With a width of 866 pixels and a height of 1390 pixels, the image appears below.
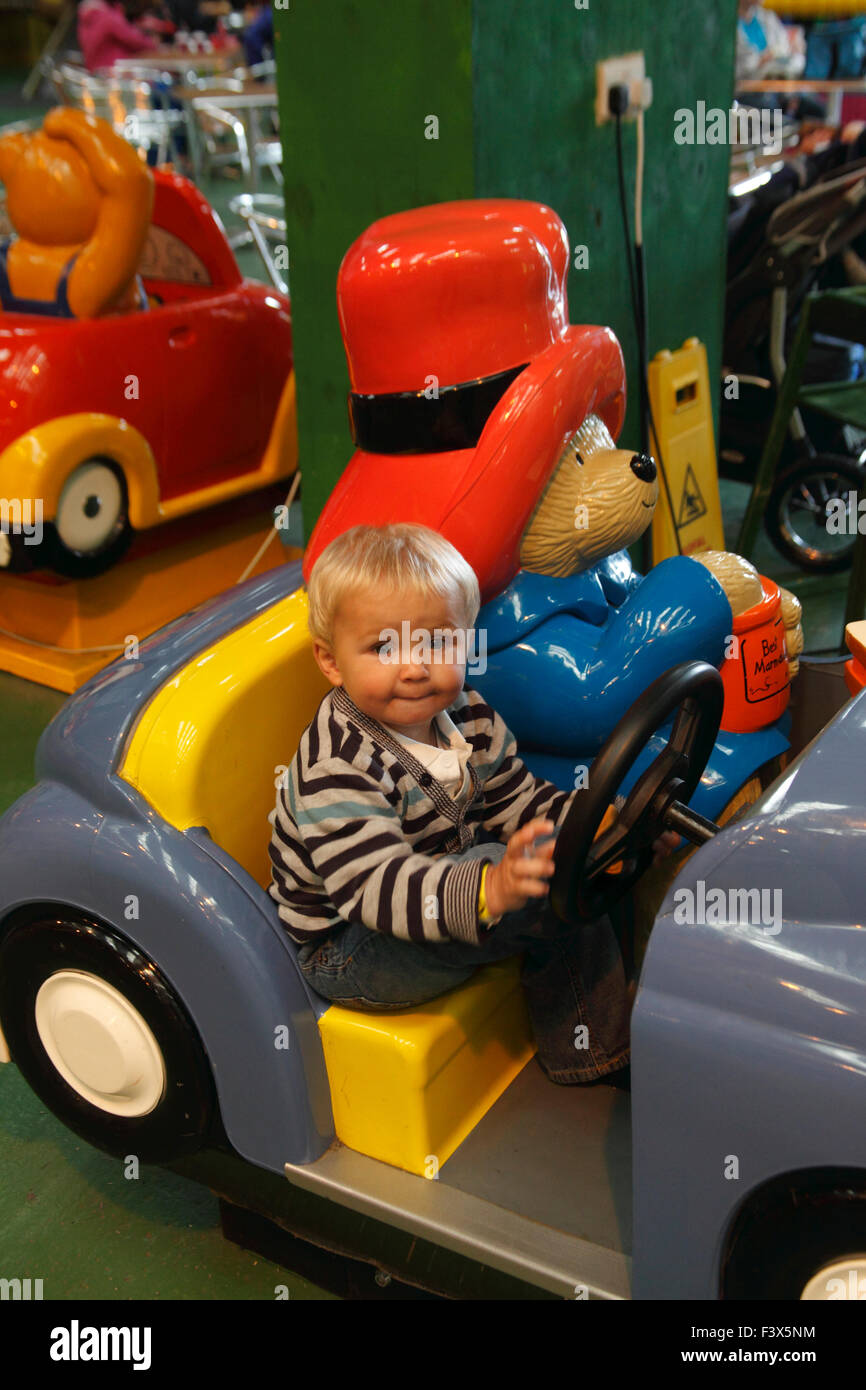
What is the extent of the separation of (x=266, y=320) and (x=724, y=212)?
108cm

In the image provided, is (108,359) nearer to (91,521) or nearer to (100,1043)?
(91,521)

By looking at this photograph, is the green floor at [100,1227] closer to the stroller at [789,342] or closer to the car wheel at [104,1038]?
the car wheel at [104,1038]

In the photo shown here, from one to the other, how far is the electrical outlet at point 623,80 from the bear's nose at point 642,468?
1085 millimetres

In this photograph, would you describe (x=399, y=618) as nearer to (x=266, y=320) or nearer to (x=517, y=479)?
(x=517, y=479)

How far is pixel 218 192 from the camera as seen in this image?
313 inches

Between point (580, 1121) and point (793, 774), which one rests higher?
point (793, 774)

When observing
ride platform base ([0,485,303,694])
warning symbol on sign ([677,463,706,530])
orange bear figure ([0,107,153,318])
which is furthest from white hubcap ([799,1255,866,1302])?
orange bear figure ([0,107,153,318])

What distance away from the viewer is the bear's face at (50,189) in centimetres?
279

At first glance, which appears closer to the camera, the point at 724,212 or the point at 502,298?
the point at 502,298

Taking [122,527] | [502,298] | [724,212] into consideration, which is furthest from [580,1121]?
[724,212]

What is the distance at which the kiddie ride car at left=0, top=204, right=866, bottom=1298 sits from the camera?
3.41 ft

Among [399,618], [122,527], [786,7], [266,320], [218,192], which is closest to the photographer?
[399,618]

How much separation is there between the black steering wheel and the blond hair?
211 millimetres
